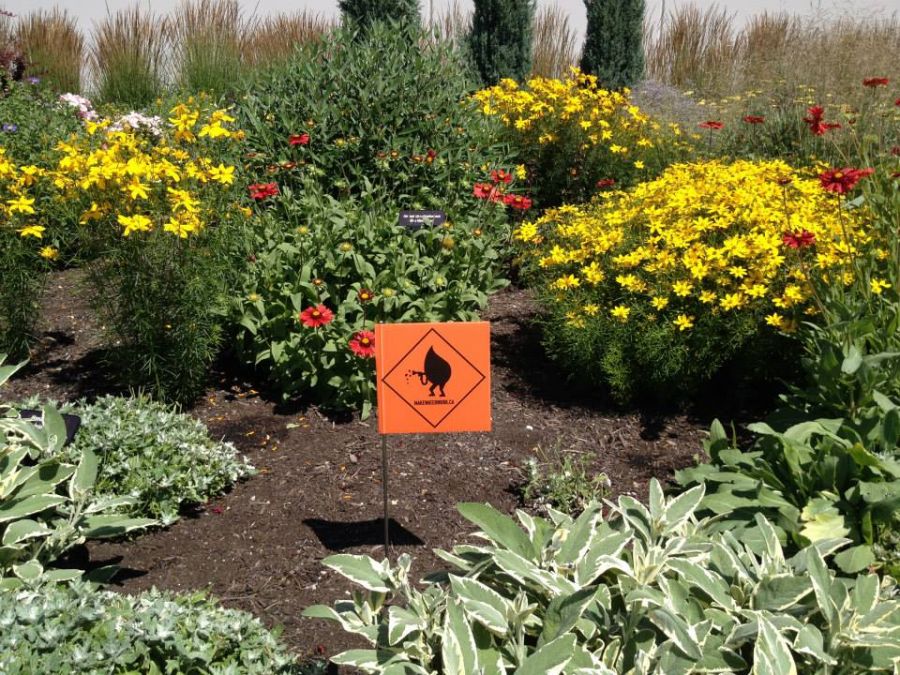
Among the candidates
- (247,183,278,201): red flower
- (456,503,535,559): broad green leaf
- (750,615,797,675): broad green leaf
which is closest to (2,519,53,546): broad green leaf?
(456,503,535,559): broad green leaf

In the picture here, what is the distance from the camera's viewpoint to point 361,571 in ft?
5.98

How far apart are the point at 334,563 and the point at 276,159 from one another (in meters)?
3.53

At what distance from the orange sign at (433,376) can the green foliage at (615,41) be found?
1080cm

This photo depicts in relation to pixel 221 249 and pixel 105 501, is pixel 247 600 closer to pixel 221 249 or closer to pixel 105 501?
pixel 105 501

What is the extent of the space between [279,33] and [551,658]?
39.7 feet

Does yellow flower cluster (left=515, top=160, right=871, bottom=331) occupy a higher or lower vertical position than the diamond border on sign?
higher

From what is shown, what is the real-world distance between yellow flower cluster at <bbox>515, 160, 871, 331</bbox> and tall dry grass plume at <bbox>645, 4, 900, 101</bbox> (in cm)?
513

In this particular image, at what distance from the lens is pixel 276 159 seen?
493 cm

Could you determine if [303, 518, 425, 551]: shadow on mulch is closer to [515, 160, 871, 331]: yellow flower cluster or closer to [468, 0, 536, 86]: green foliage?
[515, 160, 871, 331]: yellow flower cluster

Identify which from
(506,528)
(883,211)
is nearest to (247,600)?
(506,528)

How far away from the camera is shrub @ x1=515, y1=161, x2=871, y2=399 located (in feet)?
12.2

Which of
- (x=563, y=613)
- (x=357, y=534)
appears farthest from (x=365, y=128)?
(x=563, y=613)

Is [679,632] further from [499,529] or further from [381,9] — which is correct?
[381,9]

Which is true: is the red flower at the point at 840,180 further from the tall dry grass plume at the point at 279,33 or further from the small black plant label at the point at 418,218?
the tall dry grass plume at the point at 279,33
